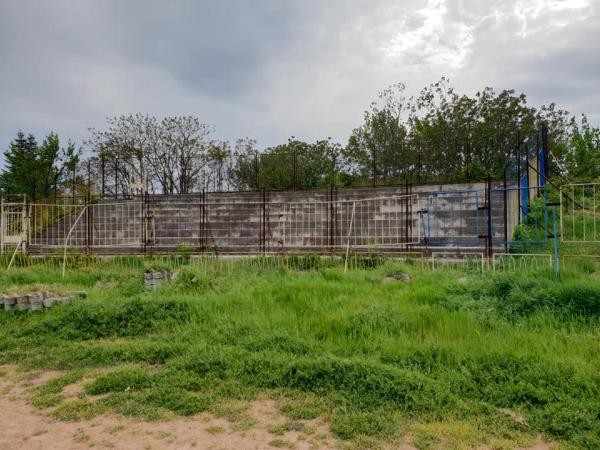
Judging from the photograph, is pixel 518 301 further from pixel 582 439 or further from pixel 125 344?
pixel 125 344

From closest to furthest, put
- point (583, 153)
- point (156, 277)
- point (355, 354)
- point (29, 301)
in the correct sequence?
point (355, 354) < point (29, 301) < point (156, 277) < point (583, 153)

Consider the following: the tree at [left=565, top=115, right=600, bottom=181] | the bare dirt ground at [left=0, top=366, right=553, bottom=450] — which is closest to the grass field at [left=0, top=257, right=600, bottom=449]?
the bare dirt ground at [left=0, top=366, right=553, bottom=450]

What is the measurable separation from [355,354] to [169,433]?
2.06 meters

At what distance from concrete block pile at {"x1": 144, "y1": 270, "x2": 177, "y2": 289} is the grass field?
75cm

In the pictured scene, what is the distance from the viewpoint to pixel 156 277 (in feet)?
27.1

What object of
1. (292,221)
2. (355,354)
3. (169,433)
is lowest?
(169,433)

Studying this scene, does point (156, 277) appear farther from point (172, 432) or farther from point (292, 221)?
point (292, 221)

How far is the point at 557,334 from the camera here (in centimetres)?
451

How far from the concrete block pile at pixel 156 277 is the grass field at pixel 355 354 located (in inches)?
29.5

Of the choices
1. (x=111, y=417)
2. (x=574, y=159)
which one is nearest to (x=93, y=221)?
(x=111, y=417)

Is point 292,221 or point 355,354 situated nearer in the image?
point 355,354

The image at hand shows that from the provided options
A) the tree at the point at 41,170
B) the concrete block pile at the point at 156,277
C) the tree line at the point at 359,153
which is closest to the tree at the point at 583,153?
the tree line at the point at 359,153

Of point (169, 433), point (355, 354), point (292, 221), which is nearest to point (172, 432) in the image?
point (169, 433)

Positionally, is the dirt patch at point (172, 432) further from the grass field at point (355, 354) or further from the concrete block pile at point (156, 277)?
the concrete block pile at point (156, 277)
